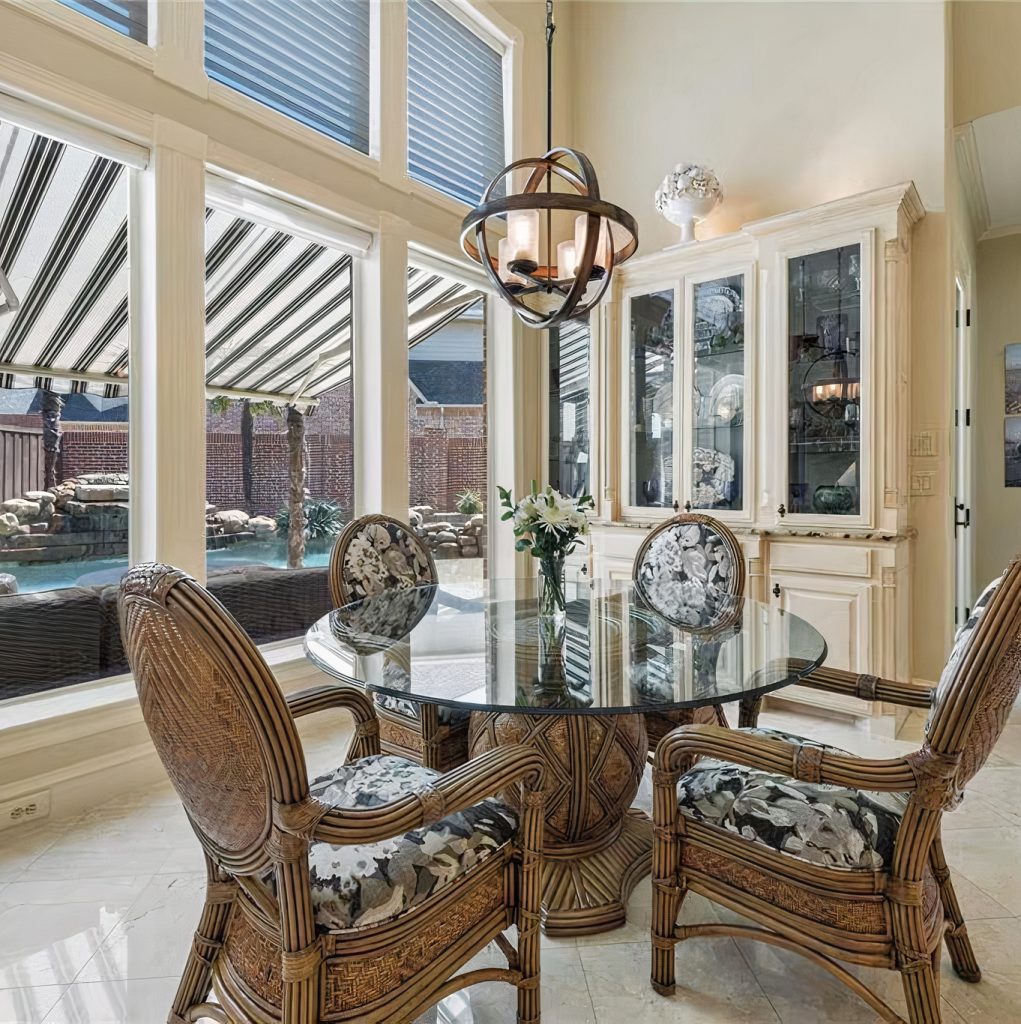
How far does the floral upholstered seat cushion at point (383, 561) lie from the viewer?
2.45 m

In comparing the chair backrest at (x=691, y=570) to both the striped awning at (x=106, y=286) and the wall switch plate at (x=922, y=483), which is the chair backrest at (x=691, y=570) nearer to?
the wall switch plate at (x=922, y=483)

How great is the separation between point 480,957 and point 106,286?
2.64 meters

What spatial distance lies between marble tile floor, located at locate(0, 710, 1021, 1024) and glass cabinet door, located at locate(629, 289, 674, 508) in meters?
2.13

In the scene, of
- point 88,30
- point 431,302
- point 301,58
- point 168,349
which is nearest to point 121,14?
point 88,30

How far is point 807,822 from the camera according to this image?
128 cm

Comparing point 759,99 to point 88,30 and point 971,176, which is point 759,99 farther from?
point 88,30

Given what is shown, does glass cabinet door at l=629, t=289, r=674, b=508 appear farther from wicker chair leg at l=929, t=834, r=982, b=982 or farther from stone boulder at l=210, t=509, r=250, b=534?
wicker chair leg at l=929, t=834, r=982, b=982

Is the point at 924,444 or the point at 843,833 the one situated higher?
the point at 924,444

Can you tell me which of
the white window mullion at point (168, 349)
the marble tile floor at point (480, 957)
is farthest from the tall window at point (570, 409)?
the marble tile floor at point (480, 957)

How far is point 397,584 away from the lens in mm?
Result: 2586

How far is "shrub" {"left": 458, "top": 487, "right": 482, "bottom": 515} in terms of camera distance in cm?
409

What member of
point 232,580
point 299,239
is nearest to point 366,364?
point 299,239

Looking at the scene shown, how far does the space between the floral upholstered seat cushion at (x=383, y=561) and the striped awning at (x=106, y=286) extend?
100cm

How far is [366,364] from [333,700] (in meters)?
2.15
